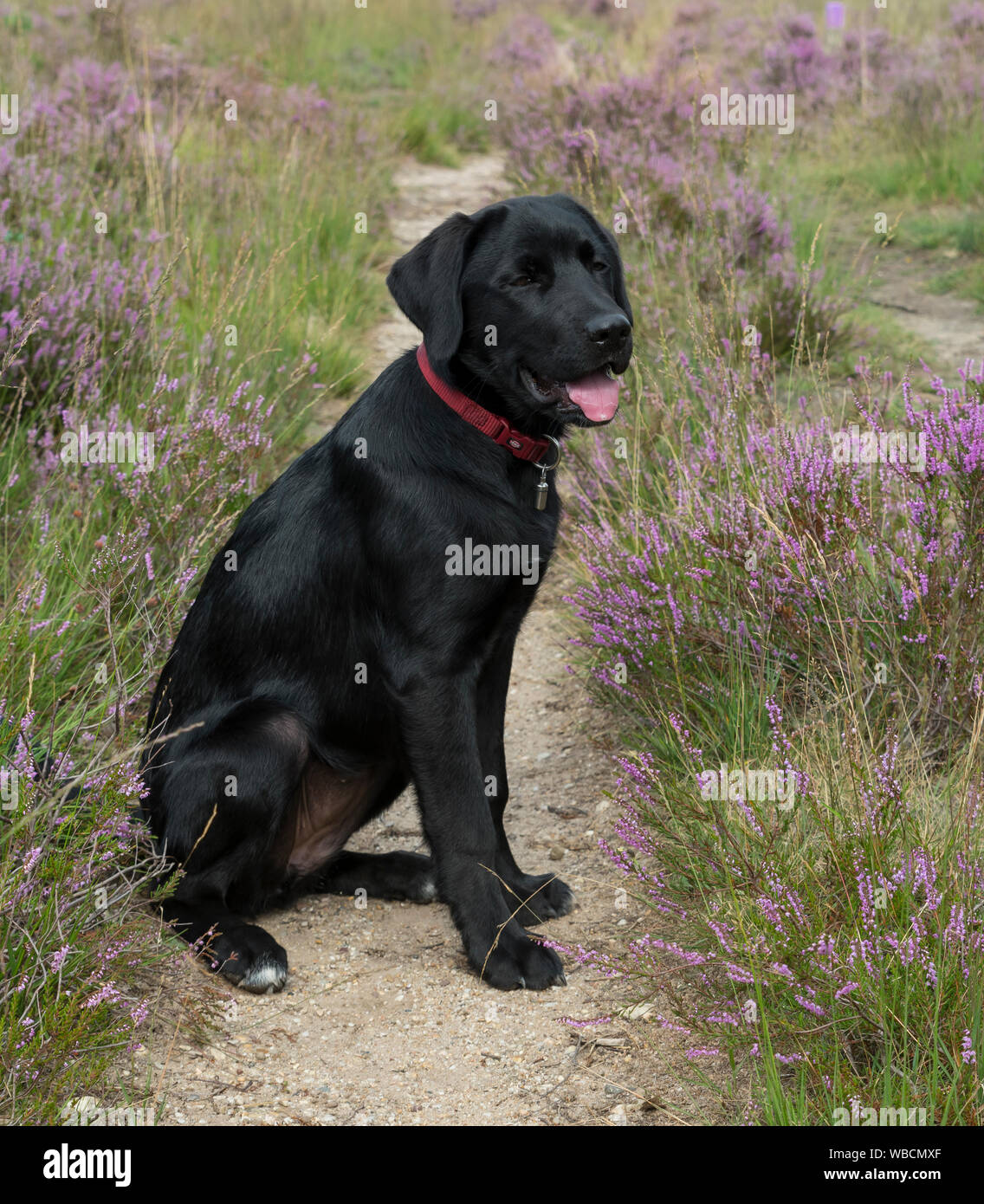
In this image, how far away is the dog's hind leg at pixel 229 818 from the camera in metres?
2.83

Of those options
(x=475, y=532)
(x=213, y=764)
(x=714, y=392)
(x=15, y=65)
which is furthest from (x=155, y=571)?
(x=15, y=65)

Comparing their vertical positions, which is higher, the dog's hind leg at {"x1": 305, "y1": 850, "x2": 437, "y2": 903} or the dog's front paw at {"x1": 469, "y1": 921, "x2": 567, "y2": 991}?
the dog's front paw at {"x1": 469, "y1": 921, "x2": 567, "y2": 991}

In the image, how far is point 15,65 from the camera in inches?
255

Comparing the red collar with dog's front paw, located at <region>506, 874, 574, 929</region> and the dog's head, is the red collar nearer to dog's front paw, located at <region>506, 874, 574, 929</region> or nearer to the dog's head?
the dog's head

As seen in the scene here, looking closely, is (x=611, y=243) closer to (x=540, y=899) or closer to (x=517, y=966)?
(x=540, y=899)

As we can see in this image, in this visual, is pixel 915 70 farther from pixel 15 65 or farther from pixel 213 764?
pixel 213 764

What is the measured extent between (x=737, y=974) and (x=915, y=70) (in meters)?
8.19

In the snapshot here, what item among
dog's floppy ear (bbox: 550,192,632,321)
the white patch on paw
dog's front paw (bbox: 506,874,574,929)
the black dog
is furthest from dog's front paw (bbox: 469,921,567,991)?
dog's floppy ear (bbox: 550,192,632,321)

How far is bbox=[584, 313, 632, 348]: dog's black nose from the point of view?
277cm

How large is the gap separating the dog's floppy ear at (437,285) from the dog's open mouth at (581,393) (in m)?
0.20

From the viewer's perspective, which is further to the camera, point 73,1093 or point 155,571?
point 155,571

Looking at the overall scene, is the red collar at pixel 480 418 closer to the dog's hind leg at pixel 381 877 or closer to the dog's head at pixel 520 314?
the dog's head at pixel 520 314

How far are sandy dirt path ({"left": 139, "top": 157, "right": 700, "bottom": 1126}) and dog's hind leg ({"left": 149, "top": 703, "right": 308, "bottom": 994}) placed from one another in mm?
89

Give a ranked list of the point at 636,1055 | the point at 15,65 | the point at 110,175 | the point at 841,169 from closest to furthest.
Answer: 1. the point at 636,1055
2. the point at 110,175
3. the point at 15,65
4. the point at 841,169
